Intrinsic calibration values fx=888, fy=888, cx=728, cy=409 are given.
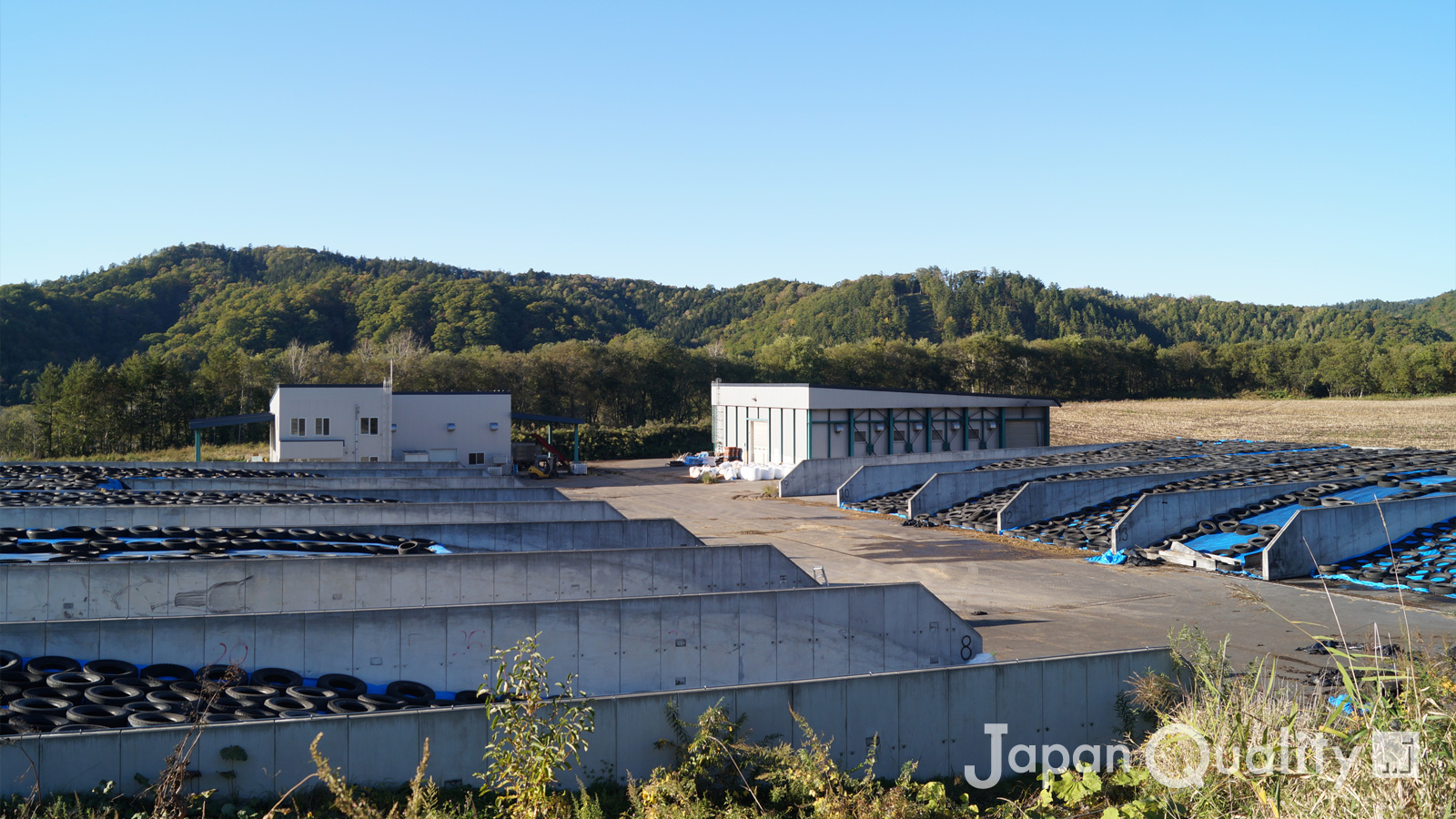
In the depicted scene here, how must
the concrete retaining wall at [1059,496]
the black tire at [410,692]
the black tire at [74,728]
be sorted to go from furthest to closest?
1. the concrete retaining wall at [1059,496]
2. the black tire at [410,692]
3. the black tire at [74,728]

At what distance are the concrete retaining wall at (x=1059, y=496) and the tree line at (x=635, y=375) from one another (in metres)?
29.9

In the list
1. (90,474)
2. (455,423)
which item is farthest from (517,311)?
(90,474)

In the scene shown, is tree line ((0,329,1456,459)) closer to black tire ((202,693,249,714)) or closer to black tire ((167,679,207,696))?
black tire ((167,679,207,696))

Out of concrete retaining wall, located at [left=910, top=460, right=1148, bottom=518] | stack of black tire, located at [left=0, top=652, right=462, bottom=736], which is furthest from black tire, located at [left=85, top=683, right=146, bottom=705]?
concrete retaining wall, located at [left=910, top=460, right=1148, bottom=518]

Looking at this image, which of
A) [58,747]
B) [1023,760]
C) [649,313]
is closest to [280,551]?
[58,747]

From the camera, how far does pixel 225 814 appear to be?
6.62 metres

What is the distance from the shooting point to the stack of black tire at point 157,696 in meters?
8.03

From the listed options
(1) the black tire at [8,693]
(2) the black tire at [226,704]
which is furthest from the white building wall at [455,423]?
(2) the black tire at [226,704]

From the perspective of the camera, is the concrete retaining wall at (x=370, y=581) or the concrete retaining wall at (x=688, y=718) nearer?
the concrete retaining wall at (x=688, y=718)

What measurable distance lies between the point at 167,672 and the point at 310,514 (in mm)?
9154

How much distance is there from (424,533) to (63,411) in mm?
39454

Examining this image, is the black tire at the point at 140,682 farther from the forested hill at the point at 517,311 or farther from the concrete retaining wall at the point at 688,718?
the forested hill at the point at 517,311

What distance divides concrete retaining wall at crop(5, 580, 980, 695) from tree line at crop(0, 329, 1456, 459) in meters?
39.8

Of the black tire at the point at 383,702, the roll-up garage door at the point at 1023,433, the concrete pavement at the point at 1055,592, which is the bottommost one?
the concrete pavement at the point at 1055,592
